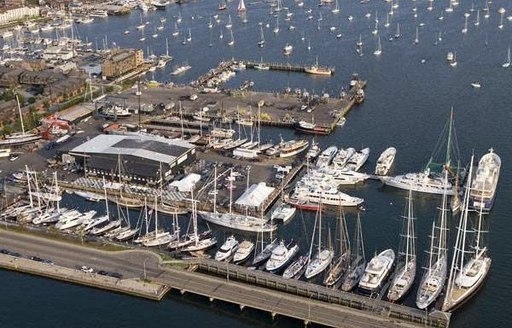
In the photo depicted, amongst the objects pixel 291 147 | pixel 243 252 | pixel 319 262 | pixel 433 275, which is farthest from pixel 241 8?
pixel 433 275

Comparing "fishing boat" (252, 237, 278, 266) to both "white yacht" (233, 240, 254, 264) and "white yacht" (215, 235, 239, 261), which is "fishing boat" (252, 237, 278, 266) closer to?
"white yacht" (233, 240, 254, 264)

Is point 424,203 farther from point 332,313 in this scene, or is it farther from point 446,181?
point 332,313

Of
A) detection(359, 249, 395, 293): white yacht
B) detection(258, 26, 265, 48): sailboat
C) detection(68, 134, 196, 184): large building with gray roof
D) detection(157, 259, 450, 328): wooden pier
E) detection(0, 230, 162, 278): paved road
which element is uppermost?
detection(258, 26, 265, 48): sailboat

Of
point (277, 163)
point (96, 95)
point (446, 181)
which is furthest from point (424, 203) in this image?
point (96, 95)

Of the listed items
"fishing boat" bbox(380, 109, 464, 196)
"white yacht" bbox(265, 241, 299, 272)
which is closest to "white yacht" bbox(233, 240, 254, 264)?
"white yacht" bbox(265, 241, 299, 272)

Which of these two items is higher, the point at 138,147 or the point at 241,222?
the point at 138,147

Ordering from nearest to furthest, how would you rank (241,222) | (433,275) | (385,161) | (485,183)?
(433,275) → (241,222) → (485,183) → (385,161)

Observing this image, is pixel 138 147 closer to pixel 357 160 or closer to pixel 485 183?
pixel 357 160
